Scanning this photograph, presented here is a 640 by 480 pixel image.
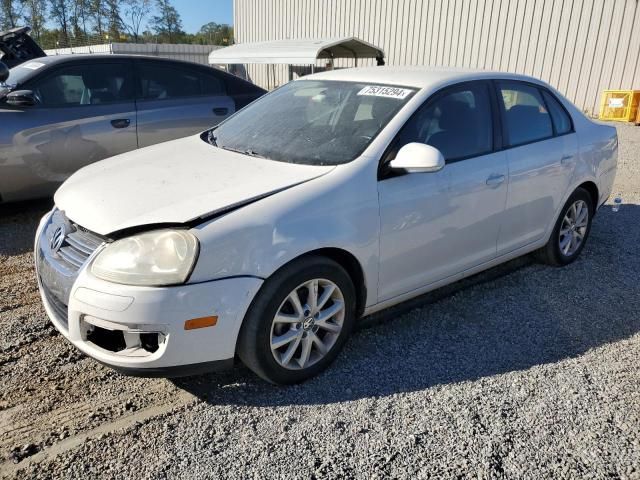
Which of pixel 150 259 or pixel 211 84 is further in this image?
pixel 211 84

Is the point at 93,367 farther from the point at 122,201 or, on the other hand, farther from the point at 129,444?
the point at 122,201

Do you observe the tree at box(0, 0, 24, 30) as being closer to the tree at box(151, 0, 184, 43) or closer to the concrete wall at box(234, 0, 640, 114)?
the tree at box(151, 0, 184, 43)

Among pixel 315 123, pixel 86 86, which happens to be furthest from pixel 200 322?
pixel 86 86

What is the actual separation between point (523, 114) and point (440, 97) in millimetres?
950

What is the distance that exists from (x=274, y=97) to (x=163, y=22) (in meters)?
→ 70.9

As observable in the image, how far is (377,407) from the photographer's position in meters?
2.66

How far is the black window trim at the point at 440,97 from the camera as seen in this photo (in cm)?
297

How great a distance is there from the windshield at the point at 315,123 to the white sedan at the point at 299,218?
0.01 metres

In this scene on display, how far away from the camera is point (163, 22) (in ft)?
220

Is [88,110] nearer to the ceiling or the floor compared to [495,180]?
nearer to the ceiling

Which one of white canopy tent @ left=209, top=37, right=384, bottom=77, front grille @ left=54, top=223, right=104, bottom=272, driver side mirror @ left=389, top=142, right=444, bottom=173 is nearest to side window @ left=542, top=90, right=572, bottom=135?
driver side mirror @ left=389, top=142, right=444, bottom=173

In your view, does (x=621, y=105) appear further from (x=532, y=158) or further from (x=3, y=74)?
(x=3, y=74)

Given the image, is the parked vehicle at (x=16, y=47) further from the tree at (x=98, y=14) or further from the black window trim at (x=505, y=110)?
the tree at (x=98, y=14)

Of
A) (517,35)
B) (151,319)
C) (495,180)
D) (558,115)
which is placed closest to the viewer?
(151,319)
